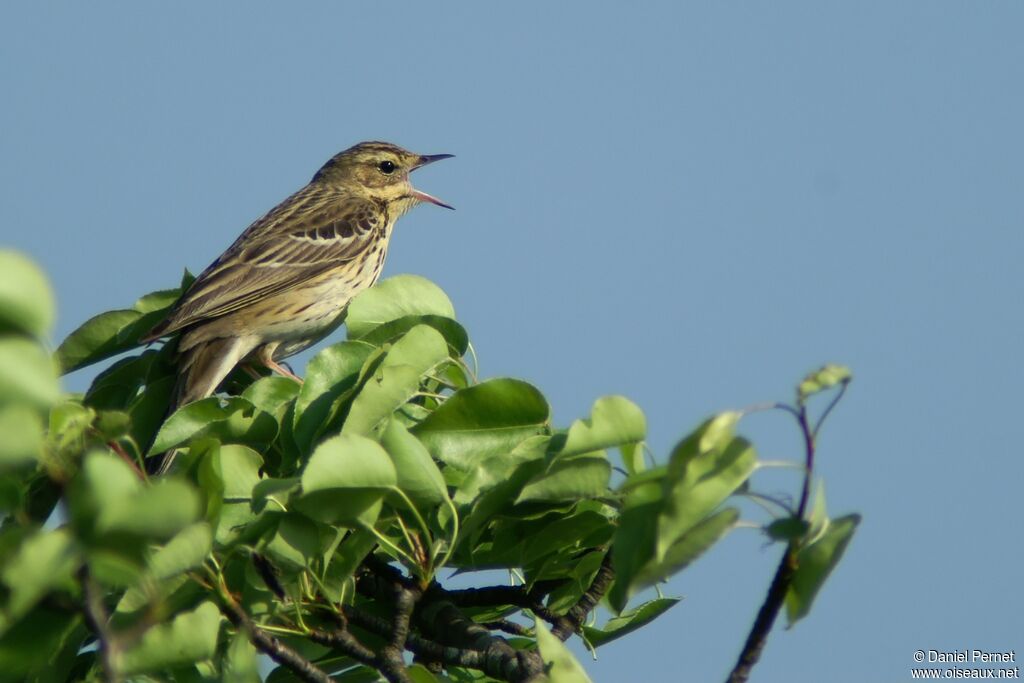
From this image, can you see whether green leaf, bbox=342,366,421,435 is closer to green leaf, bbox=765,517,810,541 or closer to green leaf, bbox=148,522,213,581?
green leaf, bbox=148,522,213,581

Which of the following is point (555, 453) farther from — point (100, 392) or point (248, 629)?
point (100, 392)

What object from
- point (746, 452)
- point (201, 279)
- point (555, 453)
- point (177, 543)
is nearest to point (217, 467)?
point (177, 543)

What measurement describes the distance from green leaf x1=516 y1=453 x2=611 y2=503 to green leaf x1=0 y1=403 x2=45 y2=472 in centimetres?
172

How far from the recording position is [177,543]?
2918 mm

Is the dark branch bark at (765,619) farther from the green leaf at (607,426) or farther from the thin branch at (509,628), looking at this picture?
the thin branch at (509,628)

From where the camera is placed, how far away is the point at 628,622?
4.38 m

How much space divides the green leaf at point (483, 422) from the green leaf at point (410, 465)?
0.36 meters

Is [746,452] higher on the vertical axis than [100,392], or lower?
higher

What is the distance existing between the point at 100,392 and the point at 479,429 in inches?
78.5

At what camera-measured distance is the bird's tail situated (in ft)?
22.6

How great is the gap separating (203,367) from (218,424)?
4.24 metres

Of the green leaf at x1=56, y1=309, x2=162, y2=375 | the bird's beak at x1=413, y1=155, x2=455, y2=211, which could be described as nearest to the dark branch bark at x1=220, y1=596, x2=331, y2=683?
the green leaf at x1=56, y1=309, x2=162, y2=375

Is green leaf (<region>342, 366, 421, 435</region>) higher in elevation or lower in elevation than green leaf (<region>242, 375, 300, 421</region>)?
higher

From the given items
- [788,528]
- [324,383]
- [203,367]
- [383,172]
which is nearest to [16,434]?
[788,528]
